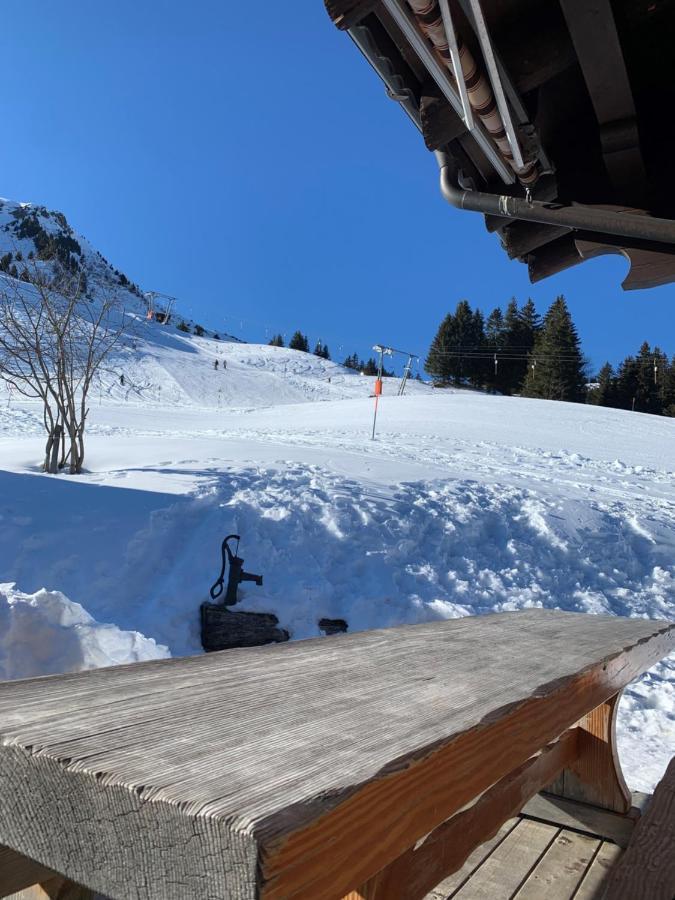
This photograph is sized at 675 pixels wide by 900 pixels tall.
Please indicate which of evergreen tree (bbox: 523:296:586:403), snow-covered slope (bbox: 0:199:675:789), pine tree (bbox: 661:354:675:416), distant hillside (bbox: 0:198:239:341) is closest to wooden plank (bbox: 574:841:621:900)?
snow-covered slope (bbox: 0:199:675:789)

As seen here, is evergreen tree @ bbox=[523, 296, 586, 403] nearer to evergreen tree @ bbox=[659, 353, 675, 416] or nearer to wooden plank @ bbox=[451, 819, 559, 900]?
evergreen tree @ bbox=[659, 353, 675, 416]

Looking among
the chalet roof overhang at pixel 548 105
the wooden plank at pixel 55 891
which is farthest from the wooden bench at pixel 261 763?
the chalet roof overhang at pixel 548 105

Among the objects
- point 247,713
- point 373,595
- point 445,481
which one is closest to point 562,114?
point 247,713

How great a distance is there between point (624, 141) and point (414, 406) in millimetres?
25310

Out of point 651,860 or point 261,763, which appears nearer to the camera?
point 261,763

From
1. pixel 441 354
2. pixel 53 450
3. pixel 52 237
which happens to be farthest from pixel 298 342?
pixel 53 450

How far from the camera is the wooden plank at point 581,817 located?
2.21m

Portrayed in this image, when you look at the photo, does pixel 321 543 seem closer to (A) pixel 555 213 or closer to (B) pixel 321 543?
(B) pixel 321 543

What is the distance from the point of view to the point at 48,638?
166 inches

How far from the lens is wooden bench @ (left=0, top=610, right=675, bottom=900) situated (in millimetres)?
522

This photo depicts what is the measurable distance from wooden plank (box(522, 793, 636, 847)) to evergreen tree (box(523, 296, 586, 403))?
2106 inches

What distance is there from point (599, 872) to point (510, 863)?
0.26m

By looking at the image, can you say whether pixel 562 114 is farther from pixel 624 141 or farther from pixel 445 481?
pixel 445 481

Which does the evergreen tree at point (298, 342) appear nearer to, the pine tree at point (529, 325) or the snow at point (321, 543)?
the pine tree at point (529, 325)
